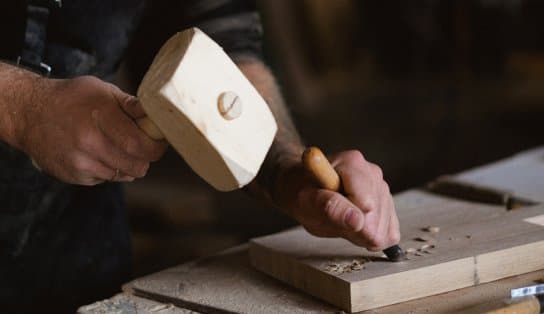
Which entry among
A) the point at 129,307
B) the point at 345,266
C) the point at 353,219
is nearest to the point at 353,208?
the point at 353,219

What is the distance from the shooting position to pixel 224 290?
161 cm

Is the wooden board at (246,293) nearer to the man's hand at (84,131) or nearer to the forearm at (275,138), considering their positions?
the forearm at (275,138)

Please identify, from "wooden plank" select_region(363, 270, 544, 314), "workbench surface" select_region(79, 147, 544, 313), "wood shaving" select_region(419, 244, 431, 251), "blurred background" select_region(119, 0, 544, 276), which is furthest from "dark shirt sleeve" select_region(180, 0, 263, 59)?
"blurred background" select_region(119, 0, 544, 276)

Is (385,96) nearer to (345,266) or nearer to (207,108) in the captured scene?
(345,266)

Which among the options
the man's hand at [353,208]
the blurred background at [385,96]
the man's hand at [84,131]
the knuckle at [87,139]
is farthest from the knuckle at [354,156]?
the blurred background at [385,96]

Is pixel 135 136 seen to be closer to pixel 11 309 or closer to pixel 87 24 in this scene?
pixel 87 24

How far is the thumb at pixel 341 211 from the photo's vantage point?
4.81 ft

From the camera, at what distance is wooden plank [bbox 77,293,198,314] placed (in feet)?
5.11

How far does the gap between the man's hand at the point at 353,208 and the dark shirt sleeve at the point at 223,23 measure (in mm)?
603

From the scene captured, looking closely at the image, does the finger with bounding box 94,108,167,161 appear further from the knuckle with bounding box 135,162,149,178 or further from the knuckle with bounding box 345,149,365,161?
the knuckle with bounding box 345,149,365,161

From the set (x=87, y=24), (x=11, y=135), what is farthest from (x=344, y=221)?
(x=87, y=24)

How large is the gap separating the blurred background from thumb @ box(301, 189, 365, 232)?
9.73ft

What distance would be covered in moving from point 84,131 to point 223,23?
80cm

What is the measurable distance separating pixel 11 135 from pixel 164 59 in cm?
38
